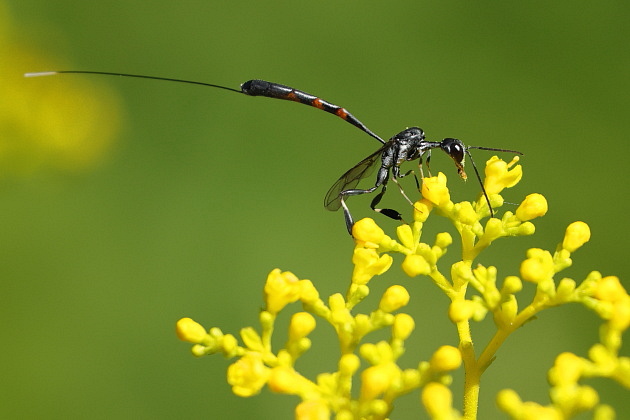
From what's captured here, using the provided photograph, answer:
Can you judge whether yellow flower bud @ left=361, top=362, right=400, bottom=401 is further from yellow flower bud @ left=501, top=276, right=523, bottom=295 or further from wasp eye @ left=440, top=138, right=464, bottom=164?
wasp eye @ left=440, top=138, right=464, bottom=164

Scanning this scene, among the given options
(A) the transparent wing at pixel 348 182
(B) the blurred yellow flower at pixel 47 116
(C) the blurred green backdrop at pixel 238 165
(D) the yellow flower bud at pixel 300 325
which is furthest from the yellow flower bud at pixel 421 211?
(B) the blurred yellow flower at pixel 47 116

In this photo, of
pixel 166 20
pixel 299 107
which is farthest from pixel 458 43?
pixel 166 20

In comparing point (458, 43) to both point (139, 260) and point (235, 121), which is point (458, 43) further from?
point (139, 260)

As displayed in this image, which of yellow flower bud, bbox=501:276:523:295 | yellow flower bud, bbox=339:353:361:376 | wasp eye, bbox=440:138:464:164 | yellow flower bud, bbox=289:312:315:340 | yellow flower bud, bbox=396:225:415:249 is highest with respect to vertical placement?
wasp eye, bbox=440:138:464:164

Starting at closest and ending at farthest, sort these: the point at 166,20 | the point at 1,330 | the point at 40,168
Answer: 1. the point at 1,330
2. the point at 40,168
3. the point at 166,20

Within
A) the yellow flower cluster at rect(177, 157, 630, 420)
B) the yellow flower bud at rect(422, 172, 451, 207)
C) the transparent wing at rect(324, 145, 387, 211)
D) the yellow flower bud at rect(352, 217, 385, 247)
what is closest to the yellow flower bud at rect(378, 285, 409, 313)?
the yellow flower cluster at rect(177, 157, 630, 420)

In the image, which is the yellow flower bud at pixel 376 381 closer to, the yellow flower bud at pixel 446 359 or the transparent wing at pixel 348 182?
the yellow flower bud at pixel 446 359

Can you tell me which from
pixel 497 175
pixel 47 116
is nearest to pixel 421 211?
pixel 497 175
